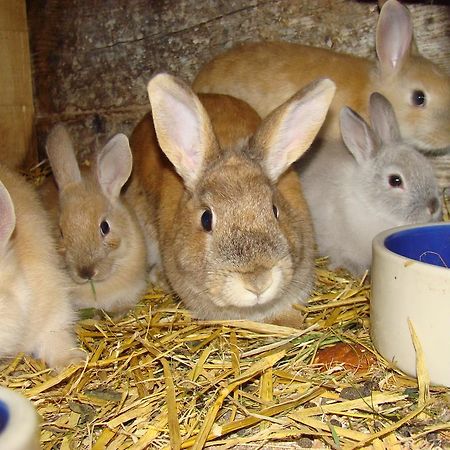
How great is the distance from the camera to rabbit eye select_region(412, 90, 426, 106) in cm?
481

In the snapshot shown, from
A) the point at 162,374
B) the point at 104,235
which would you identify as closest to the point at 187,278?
the point at 162,374

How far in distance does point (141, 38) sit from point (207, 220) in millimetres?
2487

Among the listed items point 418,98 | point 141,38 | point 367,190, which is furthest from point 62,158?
point 418,98

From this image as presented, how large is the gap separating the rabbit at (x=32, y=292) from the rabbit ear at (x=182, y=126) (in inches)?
28.7

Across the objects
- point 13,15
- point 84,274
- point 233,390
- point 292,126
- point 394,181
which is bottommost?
point 233,390

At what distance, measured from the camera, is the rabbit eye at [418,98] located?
15.8 ft

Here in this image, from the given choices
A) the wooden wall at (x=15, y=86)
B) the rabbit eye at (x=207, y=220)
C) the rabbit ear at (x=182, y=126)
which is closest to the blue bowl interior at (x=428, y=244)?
the rabbit eye at (x=207, y=220)

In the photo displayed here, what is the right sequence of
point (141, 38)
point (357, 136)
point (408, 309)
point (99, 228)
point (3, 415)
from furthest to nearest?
point (141, 38) < point (357, 136) < point (99, 228) < point (408, 309) < point (3, 415)

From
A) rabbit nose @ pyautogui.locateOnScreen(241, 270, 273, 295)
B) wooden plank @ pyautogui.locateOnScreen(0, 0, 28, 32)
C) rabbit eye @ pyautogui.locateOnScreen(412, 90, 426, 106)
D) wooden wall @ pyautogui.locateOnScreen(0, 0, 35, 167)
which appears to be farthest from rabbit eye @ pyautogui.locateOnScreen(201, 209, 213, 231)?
wooden plank @ pyautogui.locateOnScreen(0, 0, 28, 32)

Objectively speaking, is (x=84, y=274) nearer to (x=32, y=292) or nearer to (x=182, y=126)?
(x=32, y=292)

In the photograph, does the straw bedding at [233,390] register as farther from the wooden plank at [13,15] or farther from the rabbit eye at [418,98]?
the wooden plank at [13,15]

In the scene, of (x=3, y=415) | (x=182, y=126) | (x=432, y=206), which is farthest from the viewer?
(x=432, y=206)

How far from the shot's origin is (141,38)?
5.22 m

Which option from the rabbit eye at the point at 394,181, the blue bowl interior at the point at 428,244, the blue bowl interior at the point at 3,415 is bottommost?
the blue bowl interior at the point at 428,244
